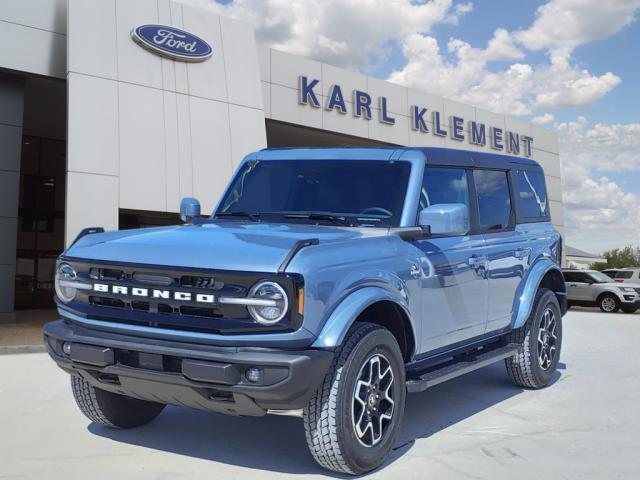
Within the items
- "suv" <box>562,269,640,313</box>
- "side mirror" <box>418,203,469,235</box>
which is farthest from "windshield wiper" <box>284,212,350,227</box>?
"suv" <box>562,269,640,313</box>

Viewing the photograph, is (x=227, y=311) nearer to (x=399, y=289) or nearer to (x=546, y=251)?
(x=399, y=289)

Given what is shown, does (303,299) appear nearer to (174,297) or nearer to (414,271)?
(174,297)

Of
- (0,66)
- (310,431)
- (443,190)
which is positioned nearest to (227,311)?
(310,431)

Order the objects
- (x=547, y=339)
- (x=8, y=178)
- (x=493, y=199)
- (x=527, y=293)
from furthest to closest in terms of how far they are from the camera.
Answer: (x=8, y=178) < (x=547, y=339) < (x=527, y=293) < (x=493, y=199)

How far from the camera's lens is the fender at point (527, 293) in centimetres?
609

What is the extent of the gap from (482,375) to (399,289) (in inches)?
142

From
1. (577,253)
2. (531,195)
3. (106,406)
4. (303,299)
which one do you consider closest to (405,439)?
(303,299)

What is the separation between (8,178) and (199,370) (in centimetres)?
1226

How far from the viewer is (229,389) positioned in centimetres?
352

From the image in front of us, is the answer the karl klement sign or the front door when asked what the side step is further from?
the karl klement sign

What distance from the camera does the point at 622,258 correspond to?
3757 inches

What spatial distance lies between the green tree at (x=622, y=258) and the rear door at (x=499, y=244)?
90.3 metres

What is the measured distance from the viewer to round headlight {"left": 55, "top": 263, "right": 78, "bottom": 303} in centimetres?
410

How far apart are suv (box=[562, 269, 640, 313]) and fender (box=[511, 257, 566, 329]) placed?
58.7 ft
